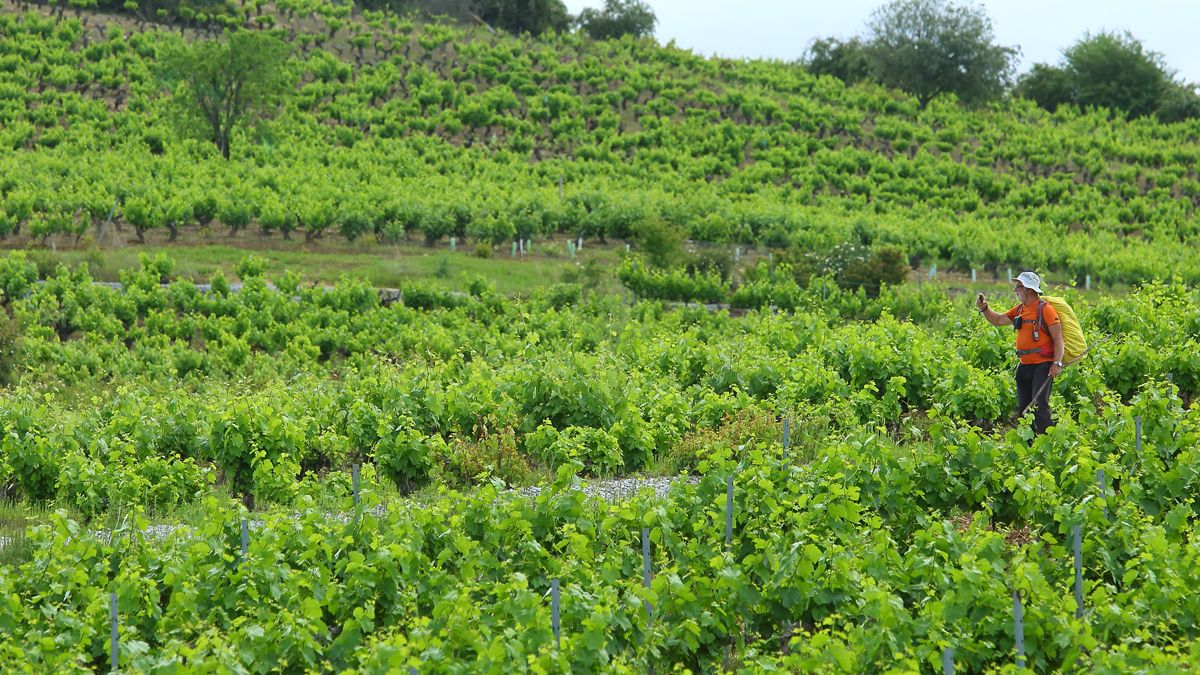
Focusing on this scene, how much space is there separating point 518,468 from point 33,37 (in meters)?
40.5

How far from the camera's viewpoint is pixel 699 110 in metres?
46.3

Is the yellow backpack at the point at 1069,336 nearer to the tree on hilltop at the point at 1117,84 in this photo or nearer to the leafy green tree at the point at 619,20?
the tree on hilltop at the point at 1117,84

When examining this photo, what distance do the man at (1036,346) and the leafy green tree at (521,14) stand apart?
161 ft

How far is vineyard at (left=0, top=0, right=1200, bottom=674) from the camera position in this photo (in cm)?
732

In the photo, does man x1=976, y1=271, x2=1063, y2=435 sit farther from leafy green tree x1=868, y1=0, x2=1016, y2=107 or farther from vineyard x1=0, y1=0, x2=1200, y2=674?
leafy green tree x1=868, y1=0, x2=1016, y2=107

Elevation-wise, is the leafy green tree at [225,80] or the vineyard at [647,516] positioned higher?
the leafy green tree at [225,80]

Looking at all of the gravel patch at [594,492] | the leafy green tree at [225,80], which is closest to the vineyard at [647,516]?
the gravel patch at [594,492]

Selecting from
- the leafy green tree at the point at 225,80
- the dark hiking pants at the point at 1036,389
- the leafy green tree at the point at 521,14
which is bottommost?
the dark hiking pants at the point at 1036,389

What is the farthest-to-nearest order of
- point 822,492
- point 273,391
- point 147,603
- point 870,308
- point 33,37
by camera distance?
point 33,37 → point 870,308 → point 273,391 → point 822,492 → point 147,603

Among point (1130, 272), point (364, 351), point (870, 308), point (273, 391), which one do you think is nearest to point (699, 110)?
point (1130, 272)

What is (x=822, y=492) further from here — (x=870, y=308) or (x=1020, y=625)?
(x=870, y=308)

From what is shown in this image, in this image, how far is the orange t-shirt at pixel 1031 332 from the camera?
10.5 m

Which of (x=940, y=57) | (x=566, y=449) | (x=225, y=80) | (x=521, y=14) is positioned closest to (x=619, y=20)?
(x=521, y=14)

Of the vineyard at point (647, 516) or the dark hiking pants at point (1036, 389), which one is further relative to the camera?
the dark hiking pants at point (1036, 389)
